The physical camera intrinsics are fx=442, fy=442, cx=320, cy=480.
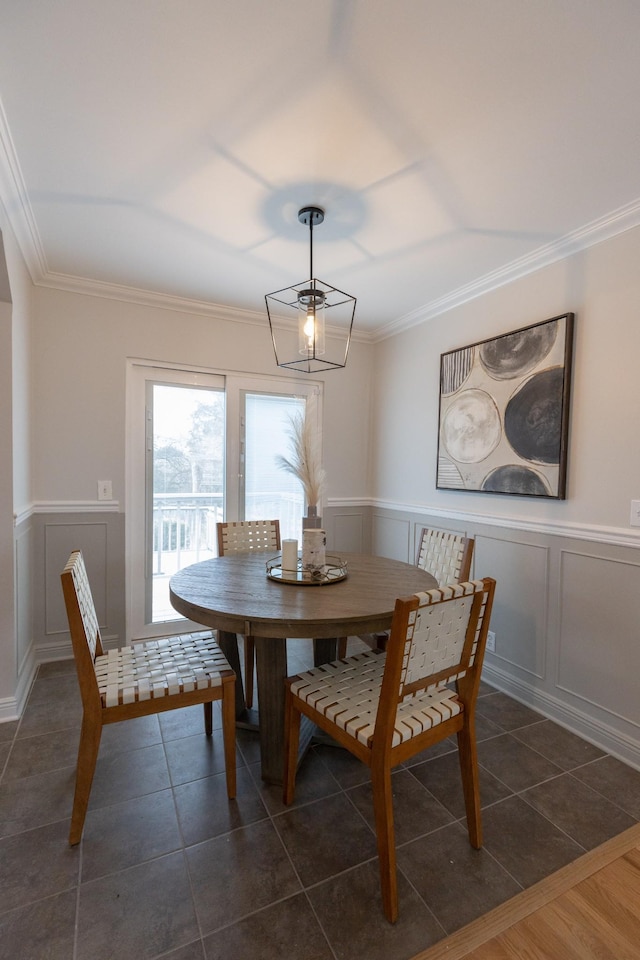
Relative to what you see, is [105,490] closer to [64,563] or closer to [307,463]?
[64,563]

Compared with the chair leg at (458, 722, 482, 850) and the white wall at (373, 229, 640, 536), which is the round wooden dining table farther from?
the white wall at (373, 229, 640, 536)

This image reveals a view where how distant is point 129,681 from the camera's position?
1634mm

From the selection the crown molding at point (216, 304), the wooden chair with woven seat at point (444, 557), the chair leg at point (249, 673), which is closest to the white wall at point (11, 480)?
the crown molding at point (216, 304)

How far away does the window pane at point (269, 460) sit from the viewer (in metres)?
3.46

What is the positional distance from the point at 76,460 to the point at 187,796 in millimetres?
2094

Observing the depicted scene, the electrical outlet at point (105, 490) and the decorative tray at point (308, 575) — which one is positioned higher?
the electrical outlet at point (105, 490)

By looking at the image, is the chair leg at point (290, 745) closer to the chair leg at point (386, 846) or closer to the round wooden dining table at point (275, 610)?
the round wooden dining table at point (275, 610)

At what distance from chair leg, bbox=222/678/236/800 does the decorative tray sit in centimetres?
47

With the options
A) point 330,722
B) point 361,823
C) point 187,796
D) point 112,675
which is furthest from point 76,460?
point 361,823

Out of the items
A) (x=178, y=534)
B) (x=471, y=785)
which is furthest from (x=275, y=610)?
(x=178, y=534)

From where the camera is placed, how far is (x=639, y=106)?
1.42 metres

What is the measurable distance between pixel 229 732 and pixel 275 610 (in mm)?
530

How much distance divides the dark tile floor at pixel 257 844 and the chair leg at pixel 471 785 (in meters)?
0.07

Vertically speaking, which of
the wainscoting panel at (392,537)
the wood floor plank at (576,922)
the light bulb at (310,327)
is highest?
the light bulb at (310,327)
